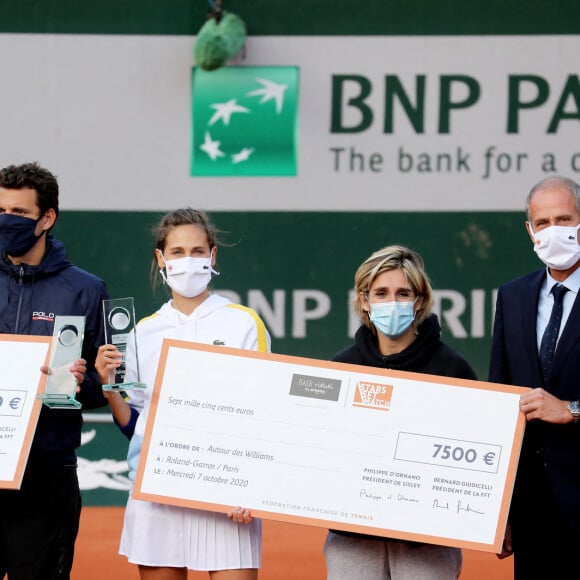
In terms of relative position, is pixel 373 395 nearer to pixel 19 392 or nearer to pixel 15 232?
pixel 19 392

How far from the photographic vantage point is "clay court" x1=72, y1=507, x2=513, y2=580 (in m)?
6.00

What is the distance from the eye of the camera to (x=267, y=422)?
395 centimetres

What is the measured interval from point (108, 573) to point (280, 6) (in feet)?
11.4

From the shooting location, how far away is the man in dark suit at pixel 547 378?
3703mm

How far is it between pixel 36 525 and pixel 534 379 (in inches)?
67.0

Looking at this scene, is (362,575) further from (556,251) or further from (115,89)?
(115,89)

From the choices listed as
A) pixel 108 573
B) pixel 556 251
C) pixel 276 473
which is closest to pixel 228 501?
pixel 276 473

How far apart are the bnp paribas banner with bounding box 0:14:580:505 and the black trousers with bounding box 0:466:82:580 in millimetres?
3319

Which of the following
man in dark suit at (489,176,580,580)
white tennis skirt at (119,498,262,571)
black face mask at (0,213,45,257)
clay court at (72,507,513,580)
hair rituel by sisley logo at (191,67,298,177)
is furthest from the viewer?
hair rituel by sisley logo at (191,67,298,177)

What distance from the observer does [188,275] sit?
406 centimetres

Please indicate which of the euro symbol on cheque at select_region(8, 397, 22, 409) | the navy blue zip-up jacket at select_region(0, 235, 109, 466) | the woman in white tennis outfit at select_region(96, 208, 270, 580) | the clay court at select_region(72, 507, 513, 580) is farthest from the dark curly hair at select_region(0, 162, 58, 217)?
the clay court at select_region(72, 507, 513, 580)

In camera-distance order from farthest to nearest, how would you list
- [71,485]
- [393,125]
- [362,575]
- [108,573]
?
[393,125], [108,573], [71,485], [362,575]
